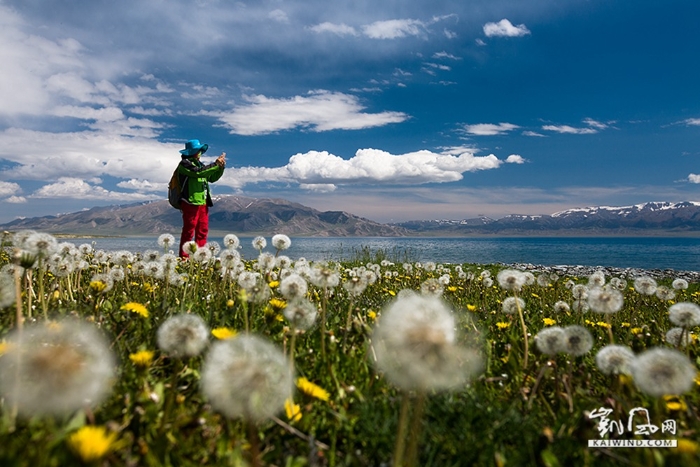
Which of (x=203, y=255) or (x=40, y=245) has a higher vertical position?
(x=40, y=245)

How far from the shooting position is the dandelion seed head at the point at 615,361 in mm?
2394

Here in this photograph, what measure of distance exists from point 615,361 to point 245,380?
2163mm

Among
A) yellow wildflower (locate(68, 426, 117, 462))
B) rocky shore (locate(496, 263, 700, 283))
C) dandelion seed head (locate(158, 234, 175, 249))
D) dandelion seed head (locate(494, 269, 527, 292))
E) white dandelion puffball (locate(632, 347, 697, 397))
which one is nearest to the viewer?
yellow wildflower (locate(68, 426, 117, 462))

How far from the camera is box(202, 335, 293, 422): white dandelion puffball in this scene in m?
1.37

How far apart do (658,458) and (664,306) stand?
742 cm

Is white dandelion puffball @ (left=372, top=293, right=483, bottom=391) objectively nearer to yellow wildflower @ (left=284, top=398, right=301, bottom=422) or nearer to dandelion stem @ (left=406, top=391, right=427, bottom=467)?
dandelion stem @ (left=406, top=391, right=427, bottom=467)

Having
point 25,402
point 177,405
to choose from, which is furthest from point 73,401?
point 177,405

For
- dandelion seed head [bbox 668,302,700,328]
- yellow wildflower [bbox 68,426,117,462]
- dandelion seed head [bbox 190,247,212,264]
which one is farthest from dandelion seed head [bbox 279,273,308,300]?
dandelion seed head [bbox 190,247,212,264]

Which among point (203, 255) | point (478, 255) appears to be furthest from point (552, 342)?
point (478, 255)

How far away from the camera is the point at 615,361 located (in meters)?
2.44

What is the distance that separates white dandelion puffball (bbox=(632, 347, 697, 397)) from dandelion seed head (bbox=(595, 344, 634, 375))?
0.49 metres

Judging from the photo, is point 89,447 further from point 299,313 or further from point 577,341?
point 577,341

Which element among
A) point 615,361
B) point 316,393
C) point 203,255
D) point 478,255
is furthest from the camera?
point 478,255

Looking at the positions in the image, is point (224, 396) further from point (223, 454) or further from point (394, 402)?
Answer: point (394, 402)
